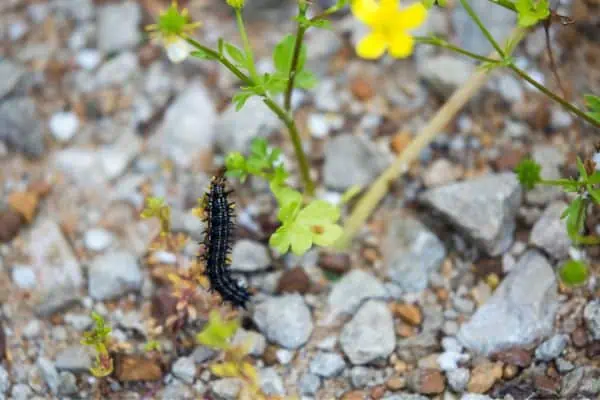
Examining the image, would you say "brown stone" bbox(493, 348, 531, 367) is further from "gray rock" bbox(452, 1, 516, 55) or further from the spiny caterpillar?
"gray rock" bbox(452, 1, 516, 55)

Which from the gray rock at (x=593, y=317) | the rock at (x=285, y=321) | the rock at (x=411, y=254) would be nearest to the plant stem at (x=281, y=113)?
the rock at (x=411, y=254)

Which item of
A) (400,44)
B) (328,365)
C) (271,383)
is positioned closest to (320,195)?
(328,365)

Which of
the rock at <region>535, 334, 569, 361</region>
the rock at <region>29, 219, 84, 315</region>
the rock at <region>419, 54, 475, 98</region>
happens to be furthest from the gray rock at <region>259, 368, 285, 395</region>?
the rock at <region>419, 54, 475, 98</region>

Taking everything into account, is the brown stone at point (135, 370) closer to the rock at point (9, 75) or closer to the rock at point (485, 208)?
the rock at point (485, 208)

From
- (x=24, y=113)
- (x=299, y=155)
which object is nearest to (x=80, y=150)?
(x=24, y=113)

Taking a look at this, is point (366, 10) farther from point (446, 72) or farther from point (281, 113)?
point (446, 72)

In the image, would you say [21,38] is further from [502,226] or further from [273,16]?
[502,226]
